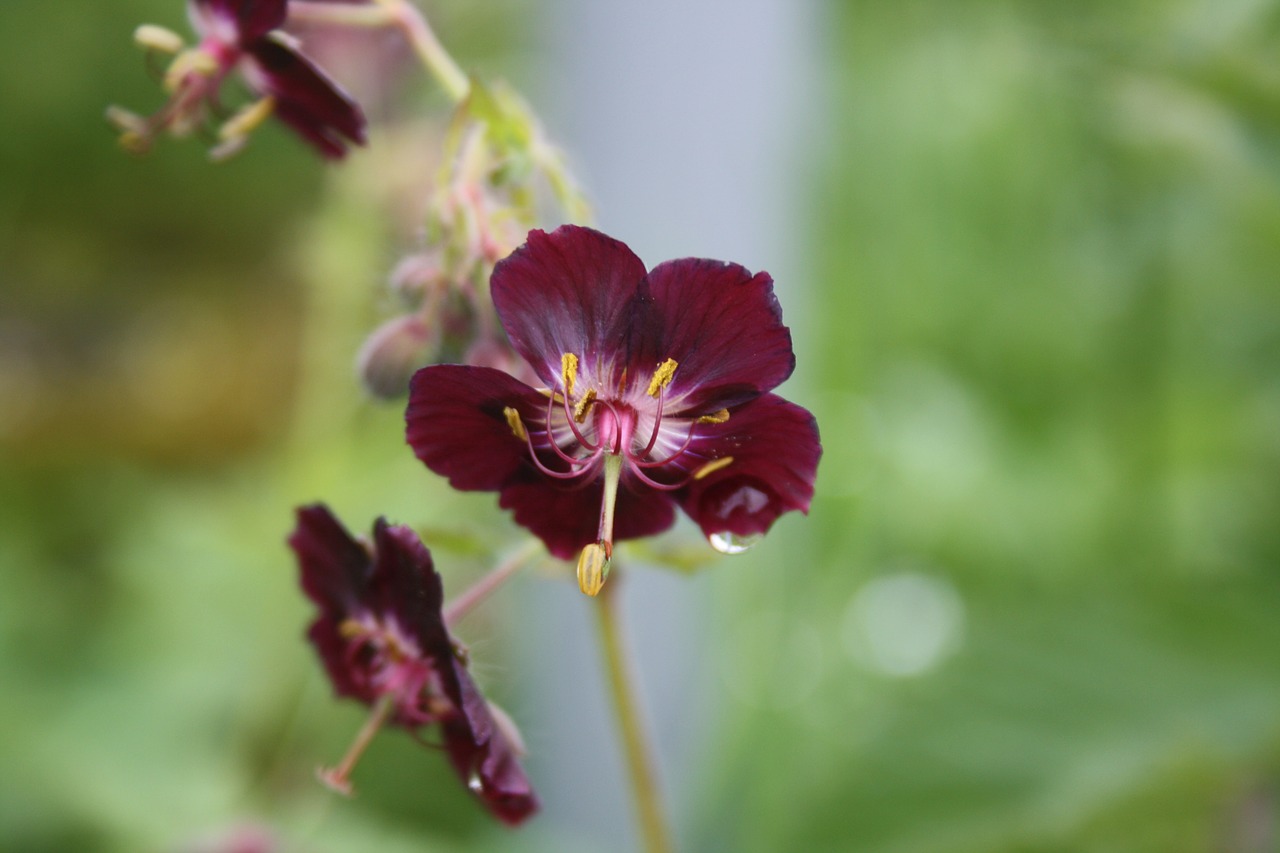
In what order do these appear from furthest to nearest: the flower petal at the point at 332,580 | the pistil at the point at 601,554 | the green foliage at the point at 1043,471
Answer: the green foliage at the point at 1043,471 < the flower petal at the point at 332,580 < the pistil at the point at 601,554

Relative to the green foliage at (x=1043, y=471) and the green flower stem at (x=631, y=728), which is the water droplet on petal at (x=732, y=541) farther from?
the green foliage at (x=1043, y=471)

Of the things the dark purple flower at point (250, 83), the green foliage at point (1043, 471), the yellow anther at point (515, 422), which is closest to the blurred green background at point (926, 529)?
the green foliage at point (1043, 471)

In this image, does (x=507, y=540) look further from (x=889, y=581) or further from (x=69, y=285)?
(x=69, y=285)

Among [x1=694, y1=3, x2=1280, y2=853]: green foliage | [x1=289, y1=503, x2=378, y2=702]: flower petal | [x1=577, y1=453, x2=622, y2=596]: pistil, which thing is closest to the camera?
[x1=577, y1=453, x2=622, y2=596]: pistil

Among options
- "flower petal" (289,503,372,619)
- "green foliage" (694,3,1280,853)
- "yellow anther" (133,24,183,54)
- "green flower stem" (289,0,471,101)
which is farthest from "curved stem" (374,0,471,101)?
"green foliage" (694,3,1280,853)

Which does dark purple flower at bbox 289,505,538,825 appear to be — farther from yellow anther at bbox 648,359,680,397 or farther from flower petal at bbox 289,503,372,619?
yellow anther at bbox 648,359,680,397

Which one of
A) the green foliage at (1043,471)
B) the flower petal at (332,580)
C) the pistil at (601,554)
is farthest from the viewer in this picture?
the green foliage at (1043,471)
